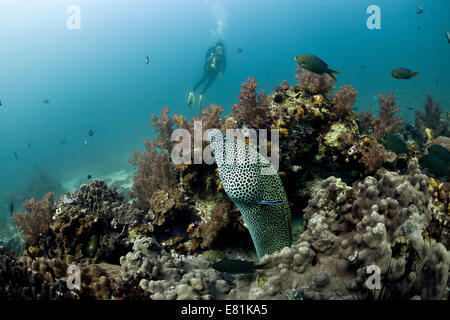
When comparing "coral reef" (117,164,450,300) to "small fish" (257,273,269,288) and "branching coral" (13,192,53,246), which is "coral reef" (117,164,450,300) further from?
"branching coral" (13,192,53,246)

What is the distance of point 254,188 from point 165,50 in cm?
15257

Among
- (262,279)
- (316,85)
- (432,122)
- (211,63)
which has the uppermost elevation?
(211,63)

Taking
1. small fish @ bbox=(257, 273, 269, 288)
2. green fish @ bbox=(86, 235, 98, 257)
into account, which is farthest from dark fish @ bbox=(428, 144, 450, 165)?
green fish @ bbox=(86, 235, 98, 257)

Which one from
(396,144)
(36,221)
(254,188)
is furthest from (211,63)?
(254,188)

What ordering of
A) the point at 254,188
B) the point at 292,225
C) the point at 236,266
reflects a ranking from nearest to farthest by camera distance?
the point at 236,266 → the point at 254,188 → the point at 292,225

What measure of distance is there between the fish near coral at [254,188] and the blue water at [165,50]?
10404 cm

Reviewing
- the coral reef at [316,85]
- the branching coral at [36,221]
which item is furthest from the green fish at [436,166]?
the branching coral at [36,221]

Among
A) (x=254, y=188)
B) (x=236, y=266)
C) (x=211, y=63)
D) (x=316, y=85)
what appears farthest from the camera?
(x=211, y=63)

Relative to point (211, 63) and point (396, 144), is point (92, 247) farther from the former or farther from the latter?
point (211, 63)

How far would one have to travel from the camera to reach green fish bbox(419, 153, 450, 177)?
405 cm

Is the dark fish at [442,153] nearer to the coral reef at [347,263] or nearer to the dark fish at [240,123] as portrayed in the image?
the coral reef at [347,263]

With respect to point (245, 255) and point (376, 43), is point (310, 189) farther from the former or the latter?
point (376, 43)

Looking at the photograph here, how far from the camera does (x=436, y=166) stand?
406 cm
